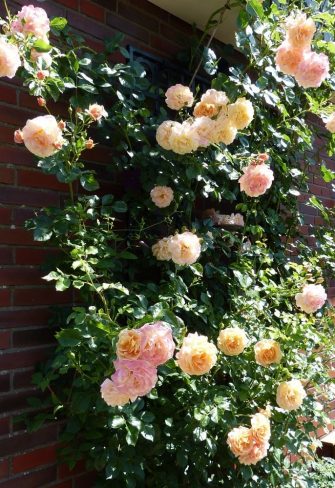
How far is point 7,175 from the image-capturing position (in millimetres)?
1798

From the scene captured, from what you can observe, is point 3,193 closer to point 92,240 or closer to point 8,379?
point 92,240

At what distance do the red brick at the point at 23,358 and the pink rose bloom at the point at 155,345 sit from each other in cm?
59

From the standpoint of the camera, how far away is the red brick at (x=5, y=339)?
5.75 feet

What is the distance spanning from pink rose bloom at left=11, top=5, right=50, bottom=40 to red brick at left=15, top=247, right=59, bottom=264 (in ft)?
2.34

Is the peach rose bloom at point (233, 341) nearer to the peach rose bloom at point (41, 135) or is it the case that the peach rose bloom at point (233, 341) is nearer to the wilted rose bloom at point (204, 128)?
the wilted rose bloom at point (204, 128)

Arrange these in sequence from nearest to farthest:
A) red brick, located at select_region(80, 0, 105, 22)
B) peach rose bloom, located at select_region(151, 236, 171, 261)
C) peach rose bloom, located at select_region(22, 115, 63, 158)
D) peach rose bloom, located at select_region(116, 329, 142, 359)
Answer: peach rose bloom, located at select_region(116, 329, 142, 359), peach rose bloom, located at select_region(22, 115, 63, 158), peach rose bloom, located at select_region(151, 236, 171, 261), red brick, located at select_region(80, 0, 105, 22)

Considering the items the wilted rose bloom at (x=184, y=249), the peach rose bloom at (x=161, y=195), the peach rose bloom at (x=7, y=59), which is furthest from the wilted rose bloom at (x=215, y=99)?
the peach rose bloom at (x=7, y=59)

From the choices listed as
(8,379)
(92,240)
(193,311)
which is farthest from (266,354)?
(8,379)

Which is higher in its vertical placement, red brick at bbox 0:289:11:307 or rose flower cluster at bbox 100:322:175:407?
red brick at bbox 0:289:11:307

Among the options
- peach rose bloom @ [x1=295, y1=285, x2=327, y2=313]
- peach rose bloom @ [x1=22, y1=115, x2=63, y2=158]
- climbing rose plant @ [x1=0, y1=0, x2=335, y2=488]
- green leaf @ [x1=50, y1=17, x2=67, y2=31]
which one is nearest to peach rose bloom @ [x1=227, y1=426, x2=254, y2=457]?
climbing rose plant @ [x1=0, y1=0, x2=335, y2=488]

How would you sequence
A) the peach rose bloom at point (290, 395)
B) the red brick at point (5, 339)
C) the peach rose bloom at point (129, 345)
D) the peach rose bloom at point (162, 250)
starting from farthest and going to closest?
1. the peach rose bloom at point (162, 250)
2. the peach rose bloom at point (290, 395)
3. the red brick at point (5, 339)
4. the peach rose bloom at point (129, 345)

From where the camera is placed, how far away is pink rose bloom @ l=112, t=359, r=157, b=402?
1.41 m

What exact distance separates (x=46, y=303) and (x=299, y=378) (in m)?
1.06

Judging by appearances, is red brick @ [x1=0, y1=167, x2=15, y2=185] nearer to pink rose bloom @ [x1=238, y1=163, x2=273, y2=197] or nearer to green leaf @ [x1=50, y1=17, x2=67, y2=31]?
green leaf @ [x1=50, y1=17, x2=67, y2=31]
